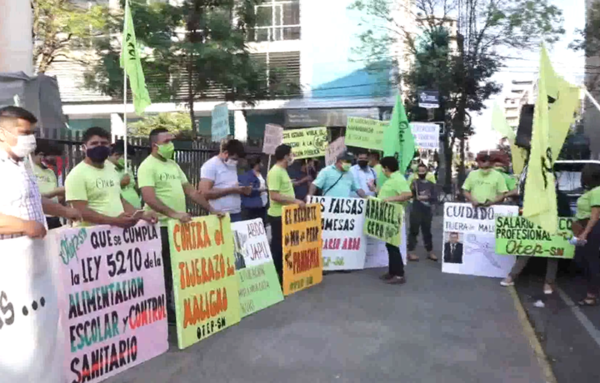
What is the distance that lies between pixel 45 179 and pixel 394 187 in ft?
15.3

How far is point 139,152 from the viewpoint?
1093cm

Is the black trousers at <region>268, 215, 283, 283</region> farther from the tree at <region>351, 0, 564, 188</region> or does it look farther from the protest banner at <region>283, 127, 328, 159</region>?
A: the tree at <region>351, 0, 564, 188</region>

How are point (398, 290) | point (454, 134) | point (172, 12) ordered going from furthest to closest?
point (454, 134) < point (172, 12) < point (398, 290)

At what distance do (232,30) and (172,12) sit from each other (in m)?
1.71

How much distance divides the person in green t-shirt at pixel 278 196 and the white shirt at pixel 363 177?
231 cm

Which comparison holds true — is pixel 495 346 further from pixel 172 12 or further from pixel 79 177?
pixel 172 12

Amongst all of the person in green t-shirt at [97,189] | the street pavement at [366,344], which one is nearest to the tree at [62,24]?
the street pavement at [366,344]

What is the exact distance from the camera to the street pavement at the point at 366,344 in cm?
548

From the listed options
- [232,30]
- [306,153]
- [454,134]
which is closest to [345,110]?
[454,134]

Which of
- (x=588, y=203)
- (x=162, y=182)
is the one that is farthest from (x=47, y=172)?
(x=588, y=203)

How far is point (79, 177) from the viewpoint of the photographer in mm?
5684

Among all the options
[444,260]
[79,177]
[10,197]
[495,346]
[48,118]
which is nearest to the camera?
[10,197]

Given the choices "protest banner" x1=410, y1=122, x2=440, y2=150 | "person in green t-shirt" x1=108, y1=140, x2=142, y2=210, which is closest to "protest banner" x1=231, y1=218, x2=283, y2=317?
"person in green t-shirt" x1=108, y1=140, x2=142, y2=210

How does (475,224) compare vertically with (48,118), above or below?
below
